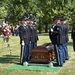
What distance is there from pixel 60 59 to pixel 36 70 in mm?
1258

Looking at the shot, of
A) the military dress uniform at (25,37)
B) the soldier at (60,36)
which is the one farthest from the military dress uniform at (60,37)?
the military dress uniform at (25,37)

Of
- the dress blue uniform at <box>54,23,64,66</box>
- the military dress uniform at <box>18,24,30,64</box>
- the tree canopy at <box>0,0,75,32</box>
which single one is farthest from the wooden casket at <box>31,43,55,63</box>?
the tree canopy at <box>0,0,75,32</box>

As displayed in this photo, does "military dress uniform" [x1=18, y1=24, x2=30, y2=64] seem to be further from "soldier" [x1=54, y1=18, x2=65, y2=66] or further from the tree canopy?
the tree canopy

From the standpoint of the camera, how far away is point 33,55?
1255 centimetres

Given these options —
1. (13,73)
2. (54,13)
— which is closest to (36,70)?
(13,73)

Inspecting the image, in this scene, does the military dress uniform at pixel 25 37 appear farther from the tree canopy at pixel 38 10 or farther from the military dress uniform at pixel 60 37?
the tree canopy at pixel 38 10

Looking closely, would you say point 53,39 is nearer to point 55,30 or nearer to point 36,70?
point 55,30

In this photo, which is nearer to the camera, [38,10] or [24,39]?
[24,39]

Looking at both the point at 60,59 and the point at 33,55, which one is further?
the point at 33,55

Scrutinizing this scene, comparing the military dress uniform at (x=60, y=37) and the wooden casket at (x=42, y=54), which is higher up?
the military dress uniform at (x=60, y=37)

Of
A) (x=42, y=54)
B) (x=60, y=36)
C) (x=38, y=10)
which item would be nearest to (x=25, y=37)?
(x=42, y=54)

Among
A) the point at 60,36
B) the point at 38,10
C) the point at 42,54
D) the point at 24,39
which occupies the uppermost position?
the point at 38,10

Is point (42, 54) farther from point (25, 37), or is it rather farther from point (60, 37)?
point (60, 37)

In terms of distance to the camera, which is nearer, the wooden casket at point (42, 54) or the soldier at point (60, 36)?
the soldier at point (60, 36)
